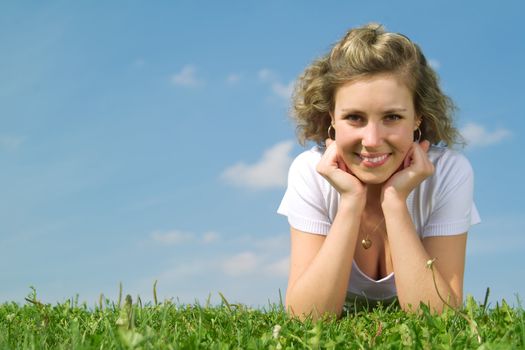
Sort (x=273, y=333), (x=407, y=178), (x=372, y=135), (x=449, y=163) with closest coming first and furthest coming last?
(x=273, y=333) → (x=372, y=135) → (x=407, y=178) → (x=449, y=163)

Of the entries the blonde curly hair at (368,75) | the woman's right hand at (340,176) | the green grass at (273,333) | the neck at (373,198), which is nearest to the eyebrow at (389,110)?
the blonde curly hair at (368,75)

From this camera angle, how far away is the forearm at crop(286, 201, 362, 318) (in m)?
5.52

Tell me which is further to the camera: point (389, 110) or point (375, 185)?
point (375, 185)

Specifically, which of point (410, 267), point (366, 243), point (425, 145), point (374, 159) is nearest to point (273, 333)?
point (410, 267)

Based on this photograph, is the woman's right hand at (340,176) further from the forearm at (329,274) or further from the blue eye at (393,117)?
the blue eye at (393,117)

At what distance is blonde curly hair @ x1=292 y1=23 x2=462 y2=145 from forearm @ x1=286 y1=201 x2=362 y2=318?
1192 millimetres

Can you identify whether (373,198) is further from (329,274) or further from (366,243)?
(329,274)

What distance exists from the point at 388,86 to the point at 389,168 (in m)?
0.72

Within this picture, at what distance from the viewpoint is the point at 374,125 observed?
546 centimetres

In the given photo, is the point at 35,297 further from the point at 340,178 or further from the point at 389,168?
the point at 389,168

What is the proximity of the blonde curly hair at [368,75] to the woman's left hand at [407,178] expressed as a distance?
558 mm

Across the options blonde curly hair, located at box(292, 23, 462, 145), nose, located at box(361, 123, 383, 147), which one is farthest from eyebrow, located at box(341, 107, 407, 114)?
blonde curly hair, located at box(292, 23, 462, 145)

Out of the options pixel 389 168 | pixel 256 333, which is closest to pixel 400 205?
pixel 389 168

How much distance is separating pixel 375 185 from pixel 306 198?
0.68 meters
